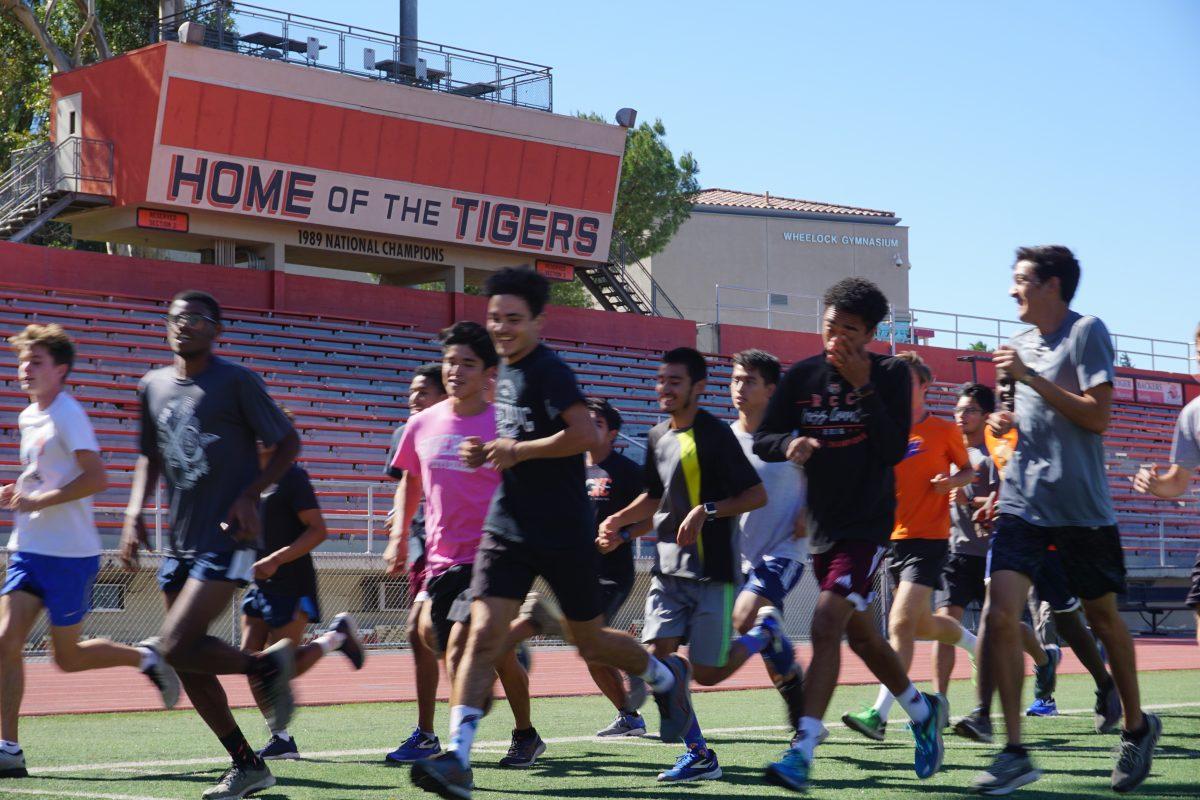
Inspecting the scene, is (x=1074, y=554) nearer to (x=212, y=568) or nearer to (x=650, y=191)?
(x=212, y=568)

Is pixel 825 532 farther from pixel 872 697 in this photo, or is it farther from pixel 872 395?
pixel 872 697

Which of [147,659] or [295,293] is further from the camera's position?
[295,293]

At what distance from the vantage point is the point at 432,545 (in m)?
6.85

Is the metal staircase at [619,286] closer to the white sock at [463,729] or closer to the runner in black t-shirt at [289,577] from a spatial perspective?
the runner in black t-shirt at [289,577]

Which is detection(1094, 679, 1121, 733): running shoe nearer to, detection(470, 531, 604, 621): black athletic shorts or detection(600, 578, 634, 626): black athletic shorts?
detection(600, 578, 634, 626): black athletic shorts

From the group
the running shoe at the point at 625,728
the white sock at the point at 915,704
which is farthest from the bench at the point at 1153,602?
the white sock at the point at 915,704

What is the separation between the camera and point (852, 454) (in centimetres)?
603

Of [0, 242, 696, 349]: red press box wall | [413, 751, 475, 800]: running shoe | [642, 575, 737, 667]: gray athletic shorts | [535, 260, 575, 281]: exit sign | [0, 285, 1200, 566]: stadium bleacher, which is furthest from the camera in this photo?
[535, 260, 575, 281]: exit sign

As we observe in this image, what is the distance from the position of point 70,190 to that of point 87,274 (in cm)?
244

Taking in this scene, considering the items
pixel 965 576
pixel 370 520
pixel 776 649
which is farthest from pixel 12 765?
pixel 370 520

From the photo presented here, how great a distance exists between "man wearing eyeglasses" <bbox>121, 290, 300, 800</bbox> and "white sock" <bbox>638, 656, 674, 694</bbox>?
5.30ft

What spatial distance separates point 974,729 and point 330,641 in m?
3.42

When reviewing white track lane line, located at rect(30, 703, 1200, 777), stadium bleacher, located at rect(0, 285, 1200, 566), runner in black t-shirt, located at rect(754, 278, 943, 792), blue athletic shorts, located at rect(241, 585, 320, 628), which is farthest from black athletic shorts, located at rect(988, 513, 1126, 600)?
stadium bleacher, located at rect(0, 285, 1200, 566)

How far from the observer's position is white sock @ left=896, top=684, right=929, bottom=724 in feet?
20.1
